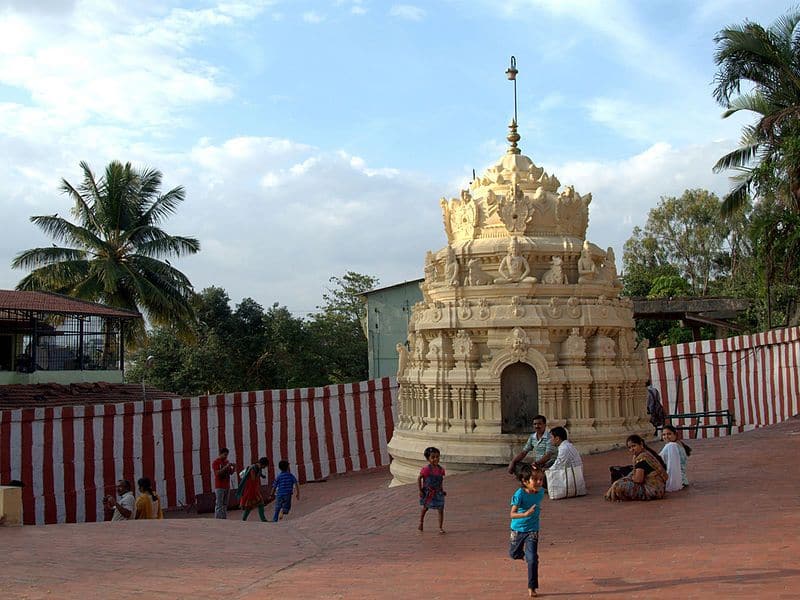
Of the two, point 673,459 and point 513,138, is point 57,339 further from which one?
point 673,459

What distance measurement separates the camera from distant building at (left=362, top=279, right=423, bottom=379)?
1225 inches

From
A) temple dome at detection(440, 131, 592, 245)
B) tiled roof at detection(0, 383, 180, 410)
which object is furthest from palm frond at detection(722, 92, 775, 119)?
tiled roof at detection(0, 383, 180, 410)

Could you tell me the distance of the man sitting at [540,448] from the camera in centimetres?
1130

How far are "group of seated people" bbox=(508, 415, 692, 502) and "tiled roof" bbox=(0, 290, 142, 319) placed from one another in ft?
Answer: 47.3

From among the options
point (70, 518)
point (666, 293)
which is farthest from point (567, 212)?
point (666, 293)

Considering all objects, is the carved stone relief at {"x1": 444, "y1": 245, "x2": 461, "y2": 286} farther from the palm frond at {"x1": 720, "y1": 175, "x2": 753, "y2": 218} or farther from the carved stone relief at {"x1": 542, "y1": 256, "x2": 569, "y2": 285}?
the palm frond at {"x1": 720, "y1": 175, "x2": 753, "y2": 218}

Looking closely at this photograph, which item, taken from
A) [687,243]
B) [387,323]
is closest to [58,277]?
[387,323]

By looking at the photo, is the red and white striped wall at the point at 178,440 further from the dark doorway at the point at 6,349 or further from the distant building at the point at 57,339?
the dark doorway at the point at 6,349

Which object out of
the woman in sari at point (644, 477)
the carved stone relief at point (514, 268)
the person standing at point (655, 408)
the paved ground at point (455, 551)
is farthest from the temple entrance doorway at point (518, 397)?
the woman in sari at point (644, 477)

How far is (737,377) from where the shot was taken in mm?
20922

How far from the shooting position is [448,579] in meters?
7.44

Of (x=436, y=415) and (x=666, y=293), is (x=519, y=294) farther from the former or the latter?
(x=666, y=293)

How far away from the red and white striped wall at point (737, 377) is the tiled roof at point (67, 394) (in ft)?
46.6

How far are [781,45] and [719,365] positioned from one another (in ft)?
28.9
